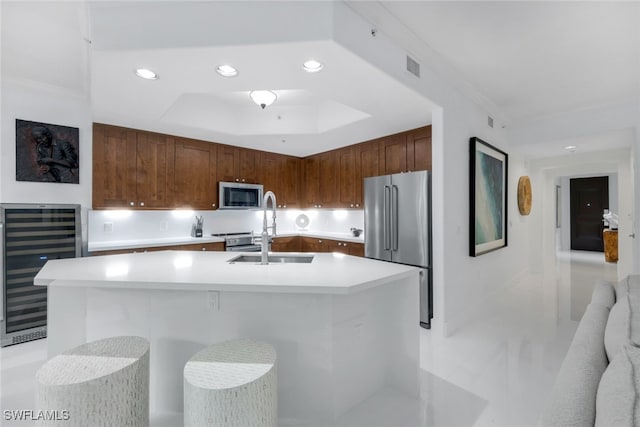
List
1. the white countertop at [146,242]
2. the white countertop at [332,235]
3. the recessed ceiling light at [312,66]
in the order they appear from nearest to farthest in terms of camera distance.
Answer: the recessed ceiling light at [312,66]
the white countertop at [146,242]
the white countertop at [332,235]

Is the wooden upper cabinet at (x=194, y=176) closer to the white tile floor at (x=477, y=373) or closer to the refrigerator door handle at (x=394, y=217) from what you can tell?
the white tile floor at (x=477, y=373)

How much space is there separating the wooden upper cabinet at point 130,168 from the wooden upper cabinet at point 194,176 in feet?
0.37

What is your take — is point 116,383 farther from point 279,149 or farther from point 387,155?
point 279,149

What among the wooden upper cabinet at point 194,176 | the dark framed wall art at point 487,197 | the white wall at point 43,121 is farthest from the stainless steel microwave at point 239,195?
the dark framed wall art at point 487,197

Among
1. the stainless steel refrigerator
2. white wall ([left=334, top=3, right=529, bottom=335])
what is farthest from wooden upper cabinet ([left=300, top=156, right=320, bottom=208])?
white wall ([left=334, top=3, right=529, bottom=335])

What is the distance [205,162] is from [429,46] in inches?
131

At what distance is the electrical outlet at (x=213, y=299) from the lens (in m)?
1.82

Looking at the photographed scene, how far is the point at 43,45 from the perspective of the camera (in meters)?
2.51

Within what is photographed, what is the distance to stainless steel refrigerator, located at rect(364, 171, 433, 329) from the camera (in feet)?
10.5

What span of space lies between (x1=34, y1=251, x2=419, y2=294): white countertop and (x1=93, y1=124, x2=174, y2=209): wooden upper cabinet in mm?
1622

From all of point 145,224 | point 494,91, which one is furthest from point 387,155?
point 145,224

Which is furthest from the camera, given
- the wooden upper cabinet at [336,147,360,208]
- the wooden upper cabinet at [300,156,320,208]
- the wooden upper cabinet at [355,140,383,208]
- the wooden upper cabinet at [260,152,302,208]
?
the wooden upper cabinet at [300,156,320,208]

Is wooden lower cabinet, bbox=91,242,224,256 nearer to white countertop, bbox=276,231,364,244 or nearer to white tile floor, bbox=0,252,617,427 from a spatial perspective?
white tile floor, bbox=0,252,617,427

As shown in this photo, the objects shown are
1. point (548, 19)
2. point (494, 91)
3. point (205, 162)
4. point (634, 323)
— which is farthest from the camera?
point (205, 162)
